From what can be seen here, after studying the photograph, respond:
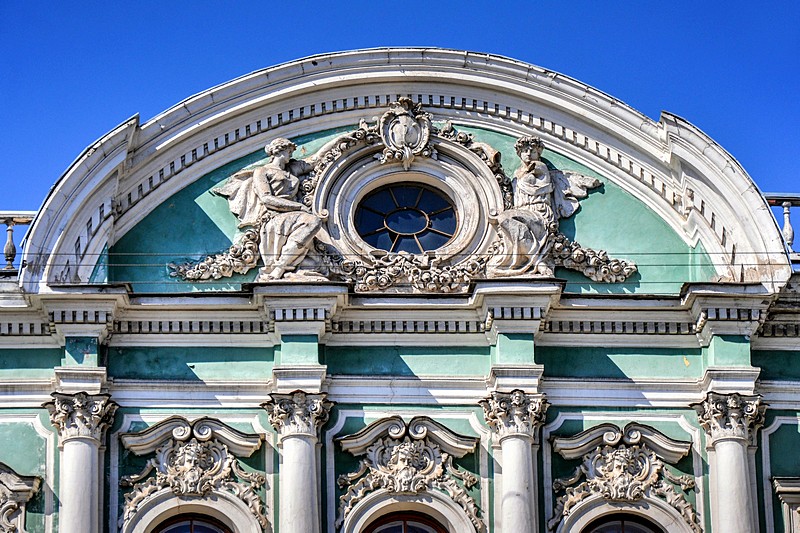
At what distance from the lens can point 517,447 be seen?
22.1 metres

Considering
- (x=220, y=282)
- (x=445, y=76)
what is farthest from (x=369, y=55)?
(x=220, y=282)

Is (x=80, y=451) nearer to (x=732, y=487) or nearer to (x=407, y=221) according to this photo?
(x=407, y=221)

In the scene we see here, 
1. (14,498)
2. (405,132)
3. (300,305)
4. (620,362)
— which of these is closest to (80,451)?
(14,498)

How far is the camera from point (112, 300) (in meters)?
22.4

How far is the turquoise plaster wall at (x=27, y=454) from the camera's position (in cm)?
2203

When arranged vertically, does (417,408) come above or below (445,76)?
below

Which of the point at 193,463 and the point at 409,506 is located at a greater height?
the point at 193,463

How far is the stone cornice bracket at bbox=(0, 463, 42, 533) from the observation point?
72.0ft

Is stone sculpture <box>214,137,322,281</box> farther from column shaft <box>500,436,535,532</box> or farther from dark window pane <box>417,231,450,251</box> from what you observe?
column shaft <box>500,436,535,532</box>

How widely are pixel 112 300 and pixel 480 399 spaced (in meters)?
3.70

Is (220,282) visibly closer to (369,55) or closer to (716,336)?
(369,55)

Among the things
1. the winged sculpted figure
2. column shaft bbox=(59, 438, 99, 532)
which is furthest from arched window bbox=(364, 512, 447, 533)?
column shaft bbox=(59, 438, 99, 532)

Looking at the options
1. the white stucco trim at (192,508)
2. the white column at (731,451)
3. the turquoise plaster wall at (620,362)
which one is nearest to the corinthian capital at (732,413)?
the white column at (731,451)

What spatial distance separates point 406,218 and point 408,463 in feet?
9.14
